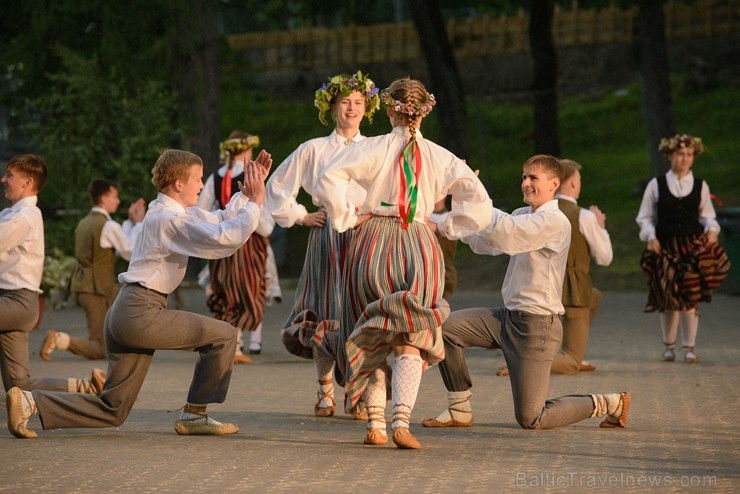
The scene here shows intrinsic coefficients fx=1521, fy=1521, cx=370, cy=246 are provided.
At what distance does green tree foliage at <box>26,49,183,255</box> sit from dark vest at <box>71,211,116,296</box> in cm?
837

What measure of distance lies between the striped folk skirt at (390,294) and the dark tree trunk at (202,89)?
15.4 meters

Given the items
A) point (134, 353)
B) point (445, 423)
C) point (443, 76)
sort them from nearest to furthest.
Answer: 1. point (134, 353)
2. point (445, 423)
3. point (443, 76)

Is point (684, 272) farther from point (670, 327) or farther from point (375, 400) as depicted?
point (375, 400)

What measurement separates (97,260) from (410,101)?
6.11m

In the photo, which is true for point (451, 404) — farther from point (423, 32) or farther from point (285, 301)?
point (423, 32)

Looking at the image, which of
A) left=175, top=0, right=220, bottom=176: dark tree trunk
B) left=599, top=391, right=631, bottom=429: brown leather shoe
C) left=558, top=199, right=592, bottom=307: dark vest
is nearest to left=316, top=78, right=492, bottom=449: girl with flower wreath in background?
left=599, top=391, right=631, bottom=429: brown leather shoe

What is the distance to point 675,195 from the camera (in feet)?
44.8

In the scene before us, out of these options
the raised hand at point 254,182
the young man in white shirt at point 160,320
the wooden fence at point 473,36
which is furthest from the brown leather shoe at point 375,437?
the wooden fence at point 473,36

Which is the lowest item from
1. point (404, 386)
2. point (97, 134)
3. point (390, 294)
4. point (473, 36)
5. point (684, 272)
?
point (404, 386)

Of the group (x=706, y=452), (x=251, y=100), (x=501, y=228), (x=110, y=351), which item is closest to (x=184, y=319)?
(x=110, y=351)

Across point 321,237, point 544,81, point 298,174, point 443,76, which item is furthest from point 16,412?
point 544,81

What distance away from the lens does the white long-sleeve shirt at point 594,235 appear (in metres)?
11.5

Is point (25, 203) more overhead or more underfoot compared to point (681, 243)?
more overhead
